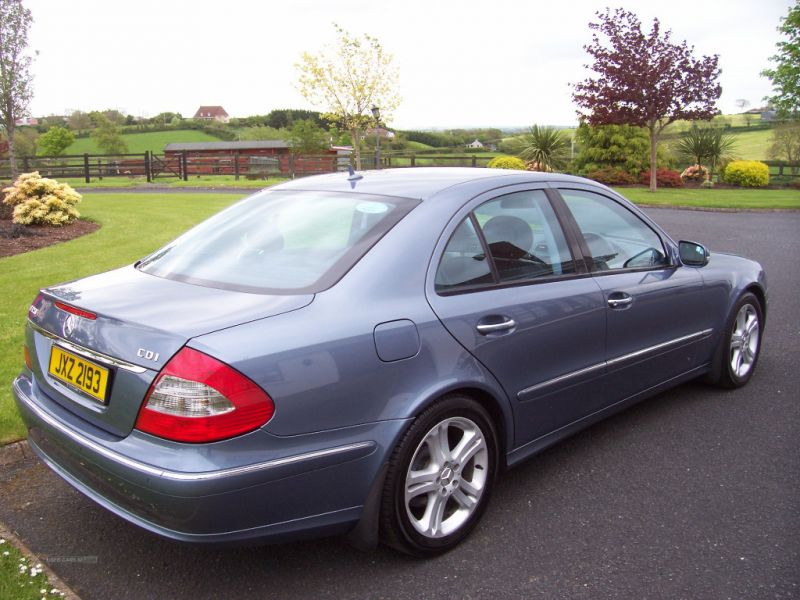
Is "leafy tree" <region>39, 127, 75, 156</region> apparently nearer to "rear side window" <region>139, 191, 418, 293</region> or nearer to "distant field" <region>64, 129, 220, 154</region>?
"distant field" <region>64, 129, 220, 154</region>

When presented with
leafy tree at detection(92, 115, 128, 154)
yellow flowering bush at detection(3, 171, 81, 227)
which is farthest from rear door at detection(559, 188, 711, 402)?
leafy tree at detection(92, 115, 128, 154)

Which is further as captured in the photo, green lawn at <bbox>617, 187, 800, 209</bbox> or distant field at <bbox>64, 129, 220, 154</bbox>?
distant field at <bbox>64, 129, 220, 154</bbox>

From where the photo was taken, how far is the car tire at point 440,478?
8.49ft

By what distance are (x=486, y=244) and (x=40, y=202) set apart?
36.5ft

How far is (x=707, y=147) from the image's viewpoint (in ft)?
99.7

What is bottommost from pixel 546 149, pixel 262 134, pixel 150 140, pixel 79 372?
pixel 79 372

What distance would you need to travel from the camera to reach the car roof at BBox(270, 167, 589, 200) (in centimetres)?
322

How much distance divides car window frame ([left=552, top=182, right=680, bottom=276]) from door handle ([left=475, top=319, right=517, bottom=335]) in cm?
79

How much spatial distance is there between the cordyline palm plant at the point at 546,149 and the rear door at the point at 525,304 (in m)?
27.6

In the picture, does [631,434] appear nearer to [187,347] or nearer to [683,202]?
[187,347]

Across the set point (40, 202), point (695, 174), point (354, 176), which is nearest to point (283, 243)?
point (354, 176)

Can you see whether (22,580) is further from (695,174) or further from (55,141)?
(55,141)

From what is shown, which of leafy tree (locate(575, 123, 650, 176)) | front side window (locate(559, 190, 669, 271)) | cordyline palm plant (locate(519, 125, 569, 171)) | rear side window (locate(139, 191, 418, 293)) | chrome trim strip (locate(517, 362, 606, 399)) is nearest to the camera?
rear side window (locate(139, 191, 418, 293))

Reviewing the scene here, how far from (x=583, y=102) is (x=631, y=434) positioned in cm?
2382
